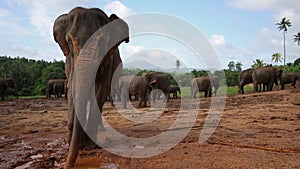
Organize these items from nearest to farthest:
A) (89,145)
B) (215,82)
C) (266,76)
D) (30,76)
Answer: (89,145) → (266,76) → (215,82) → (30,76)

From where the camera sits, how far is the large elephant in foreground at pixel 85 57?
13.1ft

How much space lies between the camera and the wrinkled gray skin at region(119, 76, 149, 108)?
15.8 meters

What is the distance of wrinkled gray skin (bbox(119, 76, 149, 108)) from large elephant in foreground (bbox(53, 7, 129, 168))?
981 centimetres

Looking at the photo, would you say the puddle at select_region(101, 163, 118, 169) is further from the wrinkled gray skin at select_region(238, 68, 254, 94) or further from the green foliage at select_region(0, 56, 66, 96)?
the green foliage at select_region(0, 56, 66, 96)

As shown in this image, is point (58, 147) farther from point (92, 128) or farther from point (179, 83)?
point (179, 83)

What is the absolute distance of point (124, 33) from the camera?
19.4ft

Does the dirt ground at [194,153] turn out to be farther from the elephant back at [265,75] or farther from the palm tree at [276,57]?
the palm tree at [276,57]

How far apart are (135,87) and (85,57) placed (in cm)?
1174

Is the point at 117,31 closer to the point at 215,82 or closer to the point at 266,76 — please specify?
the point at 266,76

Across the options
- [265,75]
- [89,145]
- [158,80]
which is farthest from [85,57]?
[265,75]

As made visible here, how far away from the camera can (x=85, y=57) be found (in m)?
4.14

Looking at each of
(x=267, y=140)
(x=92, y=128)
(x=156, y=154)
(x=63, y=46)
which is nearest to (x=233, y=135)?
(x=267, y=140)

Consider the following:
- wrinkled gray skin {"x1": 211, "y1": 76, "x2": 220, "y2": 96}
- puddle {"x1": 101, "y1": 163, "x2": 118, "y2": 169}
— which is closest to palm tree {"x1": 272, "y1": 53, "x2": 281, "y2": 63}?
wrinkled gray skin {"x1": 211, "y1": 76, "x2": 220, "y2": 96}

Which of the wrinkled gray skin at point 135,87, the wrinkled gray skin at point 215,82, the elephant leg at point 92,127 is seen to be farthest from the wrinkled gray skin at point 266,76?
the elephant leg at point 92,127
